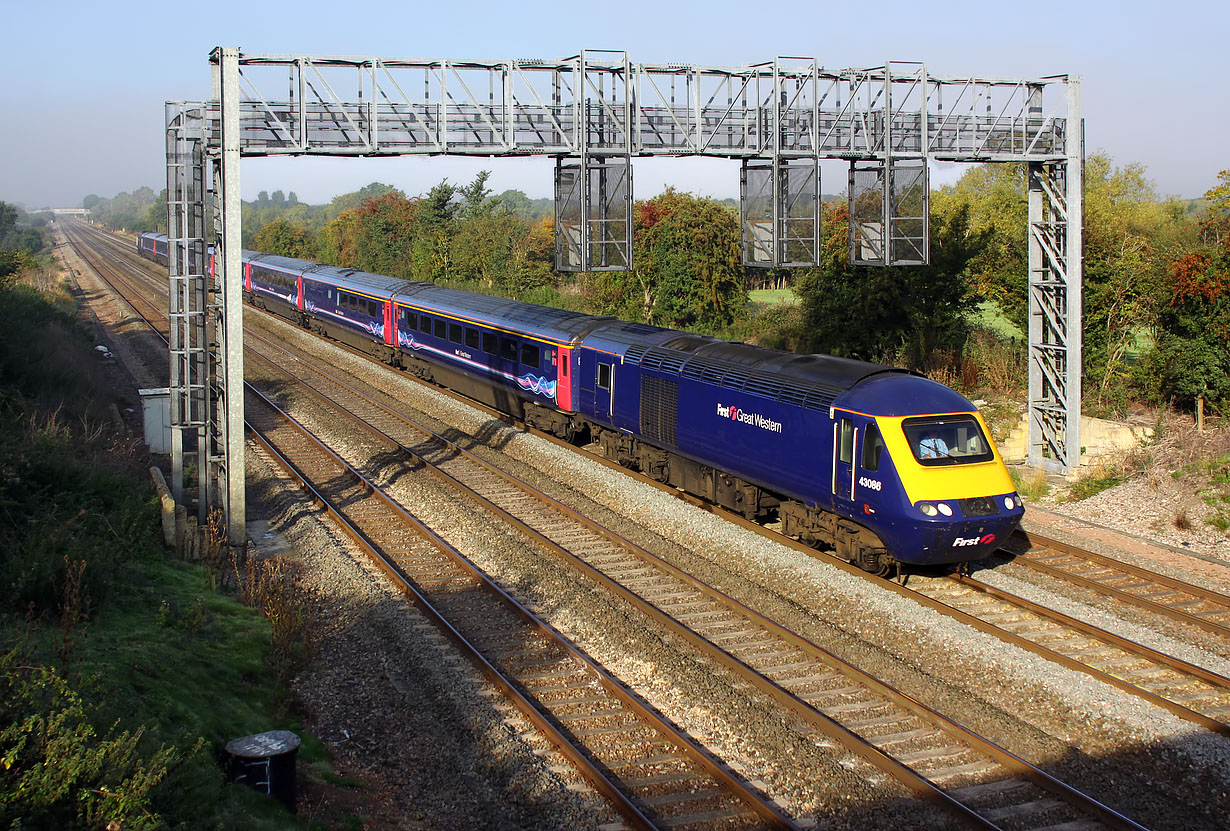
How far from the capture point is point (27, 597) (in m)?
9.70

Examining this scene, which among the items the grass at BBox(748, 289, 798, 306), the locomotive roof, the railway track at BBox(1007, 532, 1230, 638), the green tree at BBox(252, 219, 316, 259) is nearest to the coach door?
the locomotive roof

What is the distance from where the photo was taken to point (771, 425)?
14.8 metres

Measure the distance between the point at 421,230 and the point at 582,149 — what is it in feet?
151

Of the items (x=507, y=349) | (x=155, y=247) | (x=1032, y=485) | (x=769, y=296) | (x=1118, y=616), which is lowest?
(x=1118, y=616)

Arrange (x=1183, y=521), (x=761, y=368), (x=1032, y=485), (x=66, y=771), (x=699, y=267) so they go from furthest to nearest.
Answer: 1. (x=699, y=267)
2. (x=1032, y=485)
3. (x=1183, y=521)
4. (x=761, y=368)
5. (x=66, y=771)

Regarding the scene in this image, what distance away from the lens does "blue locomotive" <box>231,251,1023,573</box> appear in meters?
12.6

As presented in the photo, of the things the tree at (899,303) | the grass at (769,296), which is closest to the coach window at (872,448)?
the tree at (899,303)

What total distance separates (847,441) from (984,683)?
3963mm

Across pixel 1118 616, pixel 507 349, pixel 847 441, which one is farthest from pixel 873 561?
pixel 507 349

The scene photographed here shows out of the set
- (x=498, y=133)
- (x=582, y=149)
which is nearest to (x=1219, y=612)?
(x=582, y=149)

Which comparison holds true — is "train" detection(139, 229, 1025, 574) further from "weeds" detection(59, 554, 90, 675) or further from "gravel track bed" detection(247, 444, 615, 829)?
"weeds" detection(59, 554, 90, 675)

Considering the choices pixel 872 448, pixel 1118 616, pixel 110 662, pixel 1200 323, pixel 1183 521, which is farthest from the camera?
pixel 1200 323

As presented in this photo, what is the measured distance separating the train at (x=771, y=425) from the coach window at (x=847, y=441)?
0.02 m

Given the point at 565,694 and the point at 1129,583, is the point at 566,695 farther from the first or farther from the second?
the point at 1129,583
